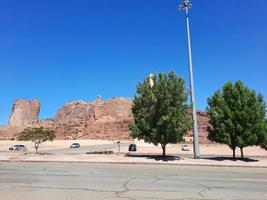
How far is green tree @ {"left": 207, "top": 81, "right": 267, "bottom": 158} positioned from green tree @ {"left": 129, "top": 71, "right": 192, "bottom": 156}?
2.26 meters

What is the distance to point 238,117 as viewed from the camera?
28.5 metres

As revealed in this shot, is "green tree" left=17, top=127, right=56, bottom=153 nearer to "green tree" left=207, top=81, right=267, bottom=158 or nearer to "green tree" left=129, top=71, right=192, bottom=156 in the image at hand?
"green tree" left=129, top=71, right=192, bottom=156

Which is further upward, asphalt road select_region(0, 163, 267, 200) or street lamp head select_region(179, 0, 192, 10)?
street lamp head select_region(179, 0, 192, 10)

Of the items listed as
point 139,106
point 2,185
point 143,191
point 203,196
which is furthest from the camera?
point 139,106

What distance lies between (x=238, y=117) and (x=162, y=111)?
5.39m

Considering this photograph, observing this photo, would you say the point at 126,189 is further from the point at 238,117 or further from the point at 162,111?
the point at 238,117

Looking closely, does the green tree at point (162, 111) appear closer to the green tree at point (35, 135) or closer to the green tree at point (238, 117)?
the green tree at point (238, 117)

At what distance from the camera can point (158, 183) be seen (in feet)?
45.9

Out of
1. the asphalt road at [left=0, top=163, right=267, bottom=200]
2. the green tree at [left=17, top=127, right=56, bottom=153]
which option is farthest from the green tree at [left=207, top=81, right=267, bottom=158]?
the green tree at [left=17, top=127, right=56, bottom=153]

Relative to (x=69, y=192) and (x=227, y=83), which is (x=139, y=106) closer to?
(x=227, y=83)

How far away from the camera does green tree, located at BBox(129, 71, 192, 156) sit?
28484mm

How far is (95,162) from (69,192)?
14.7 metres

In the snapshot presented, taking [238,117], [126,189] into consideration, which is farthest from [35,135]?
[126,189]

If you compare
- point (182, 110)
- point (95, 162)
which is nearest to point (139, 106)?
point (182, 110)
